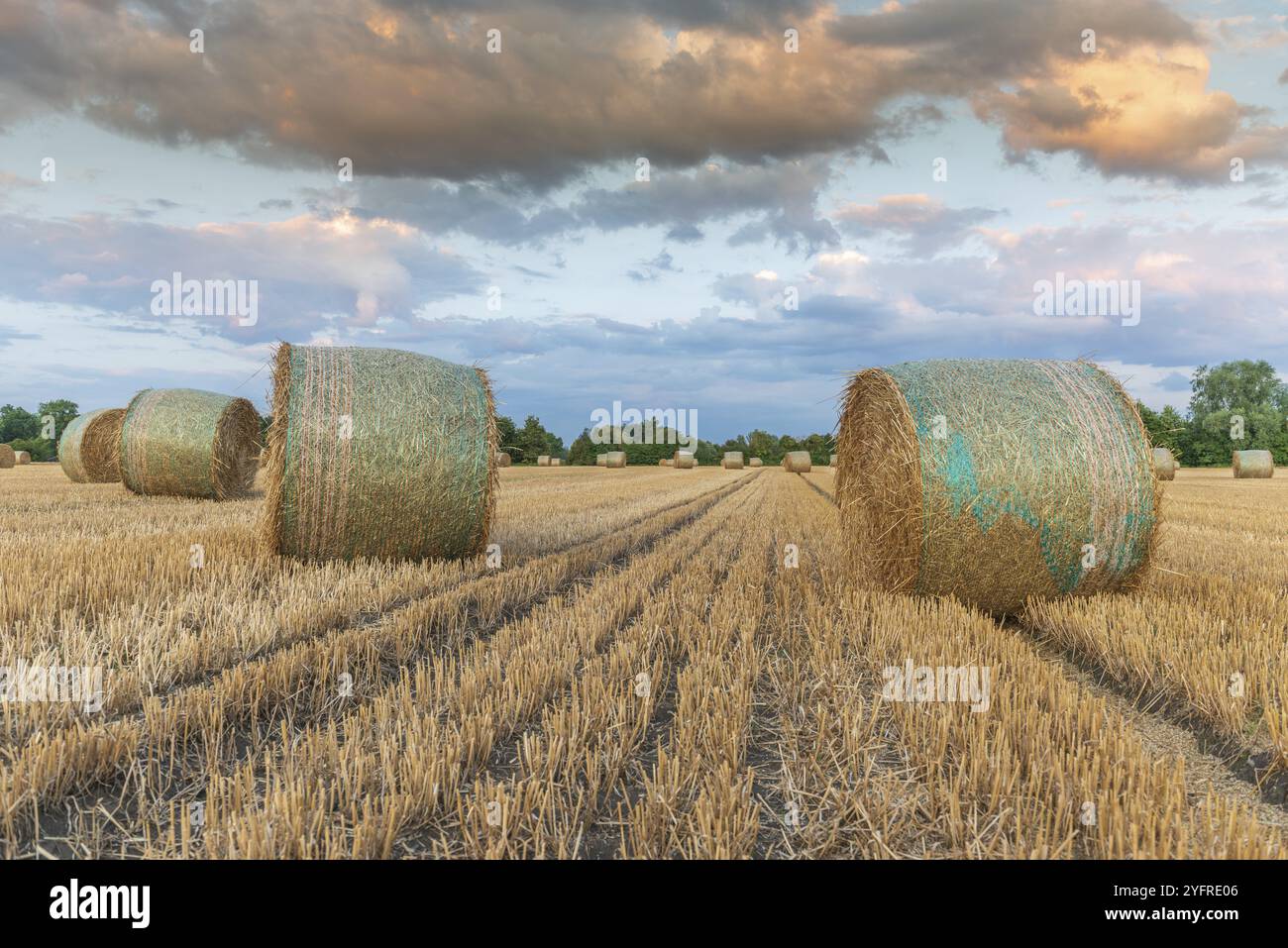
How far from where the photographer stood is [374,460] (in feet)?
23.4

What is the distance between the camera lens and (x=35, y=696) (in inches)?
137

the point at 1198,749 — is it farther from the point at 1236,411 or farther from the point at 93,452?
the point at 1236,411

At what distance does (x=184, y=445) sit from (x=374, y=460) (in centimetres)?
938

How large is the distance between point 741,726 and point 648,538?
23.1ft

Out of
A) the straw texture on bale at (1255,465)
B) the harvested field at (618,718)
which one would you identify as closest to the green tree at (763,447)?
the straw texture on bale at (1255,465)

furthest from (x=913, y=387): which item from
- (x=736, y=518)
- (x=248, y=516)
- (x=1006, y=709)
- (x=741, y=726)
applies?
(x=248, y=516)

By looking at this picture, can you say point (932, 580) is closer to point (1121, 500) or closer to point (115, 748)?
point (1121, 500)

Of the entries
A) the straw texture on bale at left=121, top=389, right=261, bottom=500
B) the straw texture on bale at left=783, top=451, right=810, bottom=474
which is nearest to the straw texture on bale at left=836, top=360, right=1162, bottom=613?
the straw texture on bale at left=121, top=389, right=261, bottom=500

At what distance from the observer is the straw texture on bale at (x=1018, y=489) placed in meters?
5.93

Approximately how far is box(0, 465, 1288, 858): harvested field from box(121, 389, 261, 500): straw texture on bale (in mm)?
7370

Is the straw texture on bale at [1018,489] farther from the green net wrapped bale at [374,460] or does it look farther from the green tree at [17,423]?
the green tree at [17,423]

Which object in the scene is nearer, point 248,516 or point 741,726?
point 741,726

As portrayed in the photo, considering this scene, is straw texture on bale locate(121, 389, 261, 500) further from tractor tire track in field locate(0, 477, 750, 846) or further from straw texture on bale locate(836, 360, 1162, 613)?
straw texture on bale locate(836, 360, 1162, 613)

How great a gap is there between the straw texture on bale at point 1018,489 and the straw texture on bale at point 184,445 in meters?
13.2
